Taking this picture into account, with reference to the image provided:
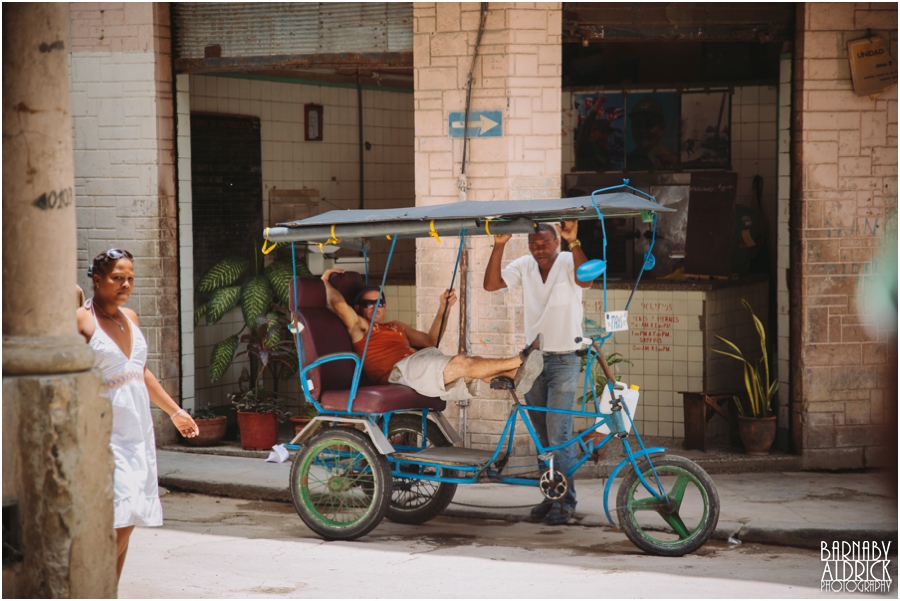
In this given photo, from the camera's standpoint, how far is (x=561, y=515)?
297 inches

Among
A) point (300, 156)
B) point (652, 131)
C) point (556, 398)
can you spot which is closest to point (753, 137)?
point (652, 131)

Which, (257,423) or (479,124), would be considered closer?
(479,124)

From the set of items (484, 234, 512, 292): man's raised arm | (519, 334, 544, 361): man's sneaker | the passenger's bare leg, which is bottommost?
the passenger's bare leg

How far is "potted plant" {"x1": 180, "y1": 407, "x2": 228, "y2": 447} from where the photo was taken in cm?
1004

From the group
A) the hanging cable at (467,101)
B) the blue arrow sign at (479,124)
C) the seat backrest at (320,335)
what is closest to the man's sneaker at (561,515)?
the seat backrest at (320,335)

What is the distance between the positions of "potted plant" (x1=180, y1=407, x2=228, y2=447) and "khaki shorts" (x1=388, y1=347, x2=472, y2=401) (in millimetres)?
3305

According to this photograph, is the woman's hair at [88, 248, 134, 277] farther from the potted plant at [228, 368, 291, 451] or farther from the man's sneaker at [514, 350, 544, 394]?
the potted plant at [228, 368, 291, 451]

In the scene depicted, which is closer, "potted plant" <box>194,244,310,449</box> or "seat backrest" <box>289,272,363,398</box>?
"seat backrest" <box>289,272,363,398</box>

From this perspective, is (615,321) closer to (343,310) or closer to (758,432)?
(343,310)

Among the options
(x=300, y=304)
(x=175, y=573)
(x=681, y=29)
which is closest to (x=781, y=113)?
(x=681, y=29)

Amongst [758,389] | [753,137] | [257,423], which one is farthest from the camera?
[753,137]

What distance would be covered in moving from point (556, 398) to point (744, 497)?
1782mm

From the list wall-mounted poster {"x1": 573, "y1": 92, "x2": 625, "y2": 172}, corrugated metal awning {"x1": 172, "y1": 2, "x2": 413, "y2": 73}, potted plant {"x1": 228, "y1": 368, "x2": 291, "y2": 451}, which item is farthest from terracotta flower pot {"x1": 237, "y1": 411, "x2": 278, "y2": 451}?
wall-mounted poster {"x1": 573, "y1": 92, "x2": 625, "y2": 172}

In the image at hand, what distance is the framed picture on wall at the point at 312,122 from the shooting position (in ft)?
38.4
